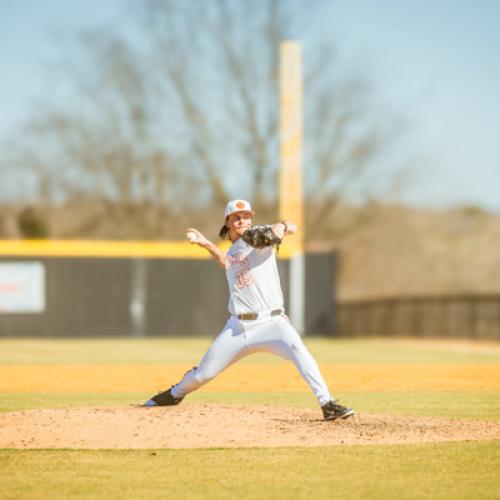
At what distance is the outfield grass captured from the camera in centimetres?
584

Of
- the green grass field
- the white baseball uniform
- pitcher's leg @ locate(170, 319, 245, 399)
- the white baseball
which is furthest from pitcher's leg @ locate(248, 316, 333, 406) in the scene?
the green grass field

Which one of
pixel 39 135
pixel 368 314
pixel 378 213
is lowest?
pixel 368 314

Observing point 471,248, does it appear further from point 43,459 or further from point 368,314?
point 43,459

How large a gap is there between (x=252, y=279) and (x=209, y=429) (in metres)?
1.21

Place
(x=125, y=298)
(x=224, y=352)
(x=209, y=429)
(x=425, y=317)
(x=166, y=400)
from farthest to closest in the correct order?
(x=425, y=317) → (x=125, y=298) → (x=166, y=400) → (x=224, y=352) → (x=209, y=429)

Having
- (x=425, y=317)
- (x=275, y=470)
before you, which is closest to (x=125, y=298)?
(x=425, y=317)

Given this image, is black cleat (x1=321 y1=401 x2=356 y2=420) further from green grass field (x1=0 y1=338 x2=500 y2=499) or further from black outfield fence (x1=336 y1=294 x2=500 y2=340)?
black outfield fence (x1=336 y1=294 x2=500 y2=340)

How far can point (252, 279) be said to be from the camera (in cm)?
827

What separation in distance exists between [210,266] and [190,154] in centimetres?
1002

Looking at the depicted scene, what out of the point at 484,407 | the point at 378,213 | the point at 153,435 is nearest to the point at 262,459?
the point at 153,435

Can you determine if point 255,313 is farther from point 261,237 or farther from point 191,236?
point 191,236

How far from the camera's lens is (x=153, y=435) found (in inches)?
305

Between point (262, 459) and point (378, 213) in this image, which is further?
point (378, 213)

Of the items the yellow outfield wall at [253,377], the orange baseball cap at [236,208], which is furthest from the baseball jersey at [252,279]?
the yellow outfield wall at [253,377]
